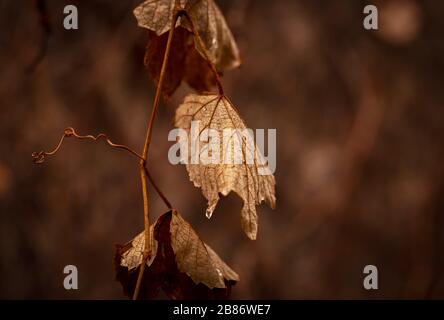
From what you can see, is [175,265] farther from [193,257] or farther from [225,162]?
[225,162]

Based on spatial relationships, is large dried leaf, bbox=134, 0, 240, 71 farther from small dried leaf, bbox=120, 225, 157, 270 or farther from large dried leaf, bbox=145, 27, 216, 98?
small dried leaf, bbox=120, 225, 157, 270

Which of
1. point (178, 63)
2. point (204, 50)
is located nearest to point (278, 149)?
point (178, 63)

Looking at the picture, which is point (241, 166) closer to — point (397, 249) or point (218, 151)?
point (218, 151)

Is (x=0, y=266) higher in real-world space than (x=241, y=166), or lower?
lower

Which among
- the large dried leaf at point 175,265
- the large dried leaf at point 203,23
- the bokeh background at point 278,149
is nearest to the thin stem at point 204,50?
the large dried leaf at point 203,23
